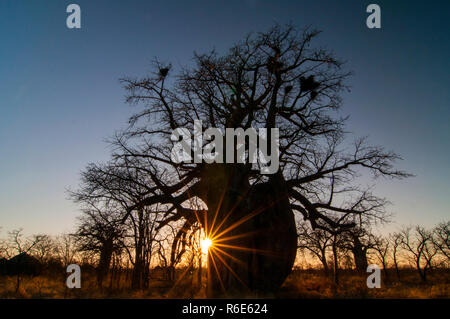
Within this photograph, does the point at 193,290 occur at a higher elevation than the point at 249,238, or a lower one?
lower

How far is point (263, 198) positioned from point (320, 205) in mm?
2153

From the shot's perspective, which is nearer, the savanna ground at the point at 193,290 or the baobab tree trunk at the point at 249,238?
the baobab tree trunk at the point at 249,238

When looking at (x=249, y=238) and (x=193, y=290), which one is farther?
(x=249, y=238)

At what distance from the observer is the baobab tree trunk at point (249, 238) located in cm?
616

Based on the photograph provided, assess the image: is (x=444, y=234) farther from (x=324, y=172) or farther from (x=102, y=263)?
(x=102, y=263)

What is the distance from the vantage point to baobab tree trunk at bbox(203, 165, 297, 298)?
616 centimetres

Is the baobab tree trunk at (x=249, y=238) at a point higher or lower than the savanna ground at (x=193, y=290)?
higher

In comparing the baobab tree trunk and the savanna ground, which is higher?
the baobab tree trunk

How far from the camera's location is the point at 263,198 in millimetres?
6809

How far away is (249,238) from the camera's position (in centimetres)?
635

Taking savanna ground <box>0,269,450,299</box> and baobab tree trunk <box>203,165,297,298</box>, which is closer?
baobab tree trunk <box>203,165,297,298</box>
